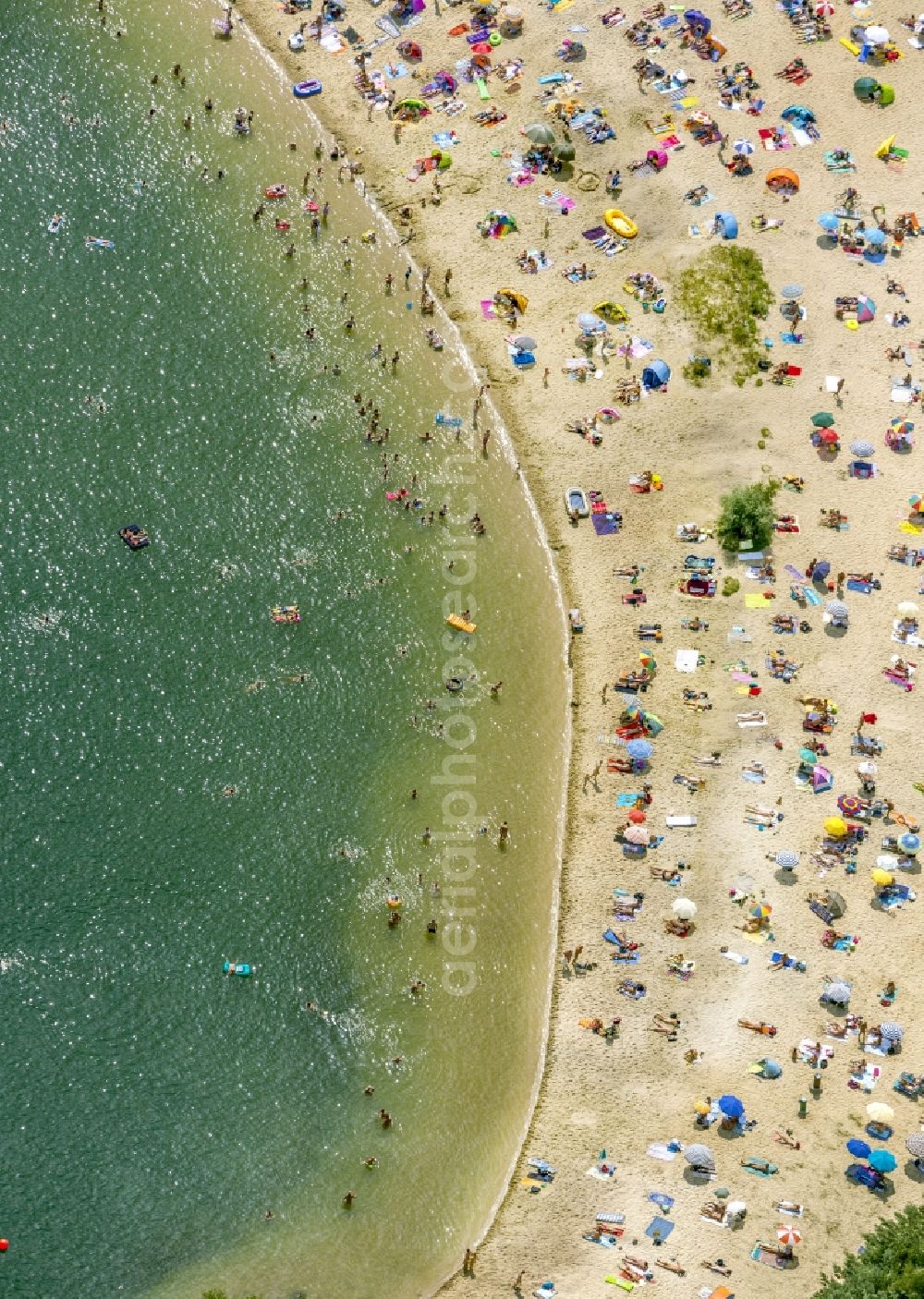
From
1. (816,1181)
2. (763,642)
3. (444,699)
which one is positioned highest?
(444,699)

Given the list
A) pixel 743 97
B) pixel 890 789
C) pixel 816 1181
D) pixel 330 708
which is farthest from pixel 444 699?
pixel 743 97

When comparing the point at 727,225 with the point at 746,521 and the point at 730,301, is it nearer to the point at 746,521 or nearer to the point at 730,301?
the point at 730,301

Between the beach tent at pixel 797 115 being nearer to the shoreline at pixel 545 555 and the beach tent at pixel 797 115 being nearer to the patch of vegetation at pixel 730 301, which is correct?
the patch of vegetation at pixel 730 301

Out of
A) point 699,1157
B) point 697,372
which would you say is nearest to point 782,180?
point 697,372

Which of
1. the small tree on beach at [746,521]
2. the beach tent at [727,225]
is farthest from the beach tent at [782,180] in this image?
the small tree on beach at [746,521]

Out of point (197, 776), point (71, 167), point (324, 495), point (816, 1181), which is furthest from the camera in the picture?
point (71, 167)

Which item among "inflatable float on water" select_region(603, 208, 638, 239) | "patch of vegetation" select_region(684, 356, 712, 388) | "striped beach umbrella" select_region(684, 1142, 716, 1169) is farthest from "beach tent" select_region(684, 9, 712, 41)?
"striped beach umbrella" select_region(684, 1142, 716, 1169)

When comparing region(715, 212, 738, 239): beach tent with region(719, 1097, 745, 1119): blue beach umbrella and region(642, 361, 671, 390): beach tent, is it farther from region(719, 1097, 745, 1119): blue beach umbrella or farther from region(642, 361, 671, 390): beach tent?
region(719, 1097, 745, 1119): blue beach umbrella

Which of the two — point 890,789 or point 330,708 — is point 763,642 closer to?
point 890,789
